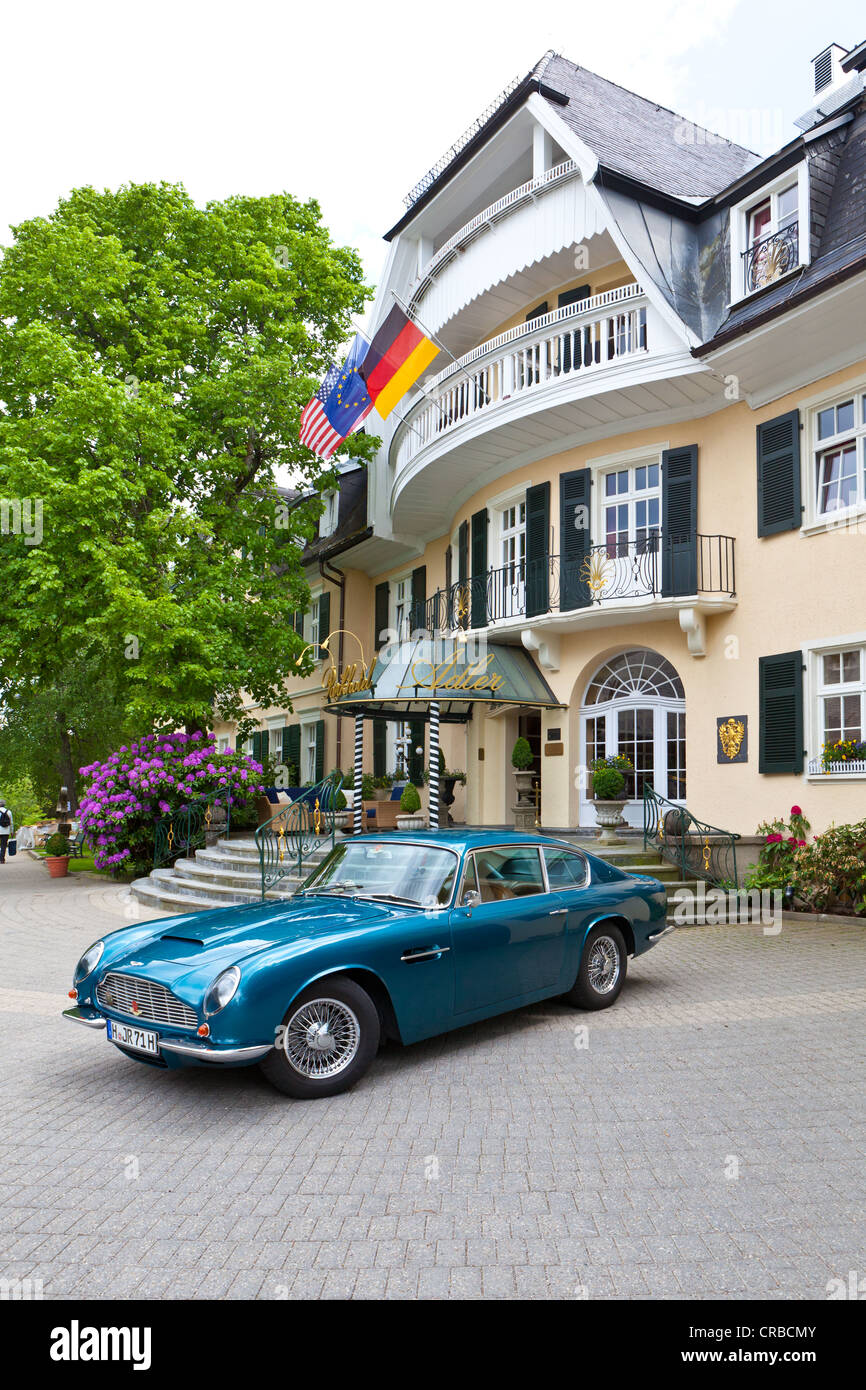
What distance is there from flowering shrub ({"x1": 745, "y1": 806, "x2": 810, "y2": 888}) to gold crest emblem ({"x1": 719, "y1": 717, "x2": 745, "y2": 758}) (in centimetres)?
118

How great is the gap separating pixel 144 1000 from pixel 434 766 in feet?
29.4

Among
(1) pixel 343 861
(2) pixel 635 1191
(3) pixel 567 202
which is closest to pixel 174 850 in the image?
(1) pixel 343 861

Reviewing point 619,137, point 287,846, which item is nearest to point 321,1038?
point 287,846

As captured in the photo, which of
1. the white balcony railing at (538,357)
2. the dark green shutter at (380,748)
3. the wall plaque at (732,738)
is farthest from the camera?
A: the dark green shutter at (380,748)

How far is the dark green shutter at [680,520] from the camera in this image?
13.4 m

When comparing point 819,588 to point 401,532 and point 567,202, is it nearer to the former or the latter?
point 567,202

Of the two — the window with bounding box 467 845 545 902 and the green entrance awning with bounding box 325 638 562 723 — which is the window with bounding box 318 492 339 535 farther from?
the window with bounding box 467 845 545 902

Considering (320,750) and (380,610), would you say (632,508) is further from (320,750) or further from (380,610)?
(320,750)

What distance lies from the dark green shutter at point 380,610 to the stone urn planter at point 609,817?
9.75m

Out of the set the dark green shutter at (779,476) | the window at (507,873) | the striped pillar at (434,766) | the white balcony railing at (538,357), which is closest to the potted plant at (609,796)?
the striped pillar at (434,766)

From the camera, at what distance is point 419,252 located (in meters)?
19.7

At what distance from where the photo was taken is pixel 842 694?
11875mm

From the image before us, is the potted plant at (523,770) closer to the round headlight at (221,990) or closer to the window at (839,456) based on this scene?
the window at (839,456)

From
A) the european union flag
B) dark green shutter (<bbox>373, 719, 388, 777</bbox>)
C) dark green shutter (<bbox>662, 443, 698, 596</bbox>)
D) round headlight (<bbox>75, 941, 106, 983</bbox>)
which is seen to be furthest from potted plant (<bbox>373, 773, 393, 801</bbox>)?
round headlight (<bbox>75, 941, 106, 983</bbox>)
